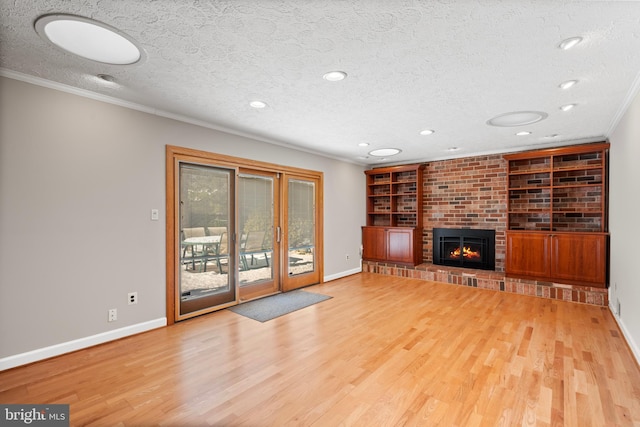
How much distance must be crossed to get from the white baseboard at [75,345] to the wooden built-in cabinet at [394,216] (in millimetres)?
4223

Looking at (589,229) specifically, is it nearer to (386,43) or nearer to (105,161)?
(386,43)

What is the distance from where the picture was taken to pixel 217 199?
3834 millimetres

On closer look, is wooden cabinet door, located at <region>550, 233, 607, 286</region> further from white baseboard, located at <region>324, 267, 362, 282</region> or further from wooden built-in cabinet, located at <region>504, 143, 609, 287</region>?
white baseboard, located at <region>324, 267, 362, 282</region>

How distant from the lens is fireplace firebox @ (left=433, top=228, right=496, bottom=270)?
5.30 meters

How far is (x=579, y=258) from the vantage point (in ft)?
13.7

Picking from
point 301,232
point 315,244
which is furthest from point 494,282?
point 301,232

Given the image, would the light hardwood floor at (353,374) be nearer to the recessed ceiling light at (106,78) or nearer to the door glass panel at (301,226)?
the door glass panel at (301,226)

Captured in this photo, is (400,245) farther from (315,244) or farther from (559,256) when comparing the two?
(559,256)

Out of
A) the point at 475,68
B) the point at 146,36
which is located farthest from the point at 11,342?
the point at 475,68

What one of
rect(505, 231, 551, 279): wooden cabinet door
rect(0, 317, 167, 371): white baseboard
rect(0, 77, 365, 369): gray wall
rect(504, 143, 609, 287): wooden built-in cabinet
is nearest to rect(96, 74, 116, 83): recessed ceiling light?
rect(0, 77, 365, 369): gray wall

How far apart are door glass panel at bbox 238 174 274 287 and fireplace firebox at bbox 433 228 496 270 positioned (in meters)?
3.33

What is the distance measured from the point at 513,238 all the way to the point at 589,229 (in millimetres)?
1001

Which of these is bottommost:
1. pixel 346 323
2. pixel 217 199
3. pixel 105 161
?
pixel 346 323

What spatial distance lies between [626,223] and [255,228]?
14.0 ft
